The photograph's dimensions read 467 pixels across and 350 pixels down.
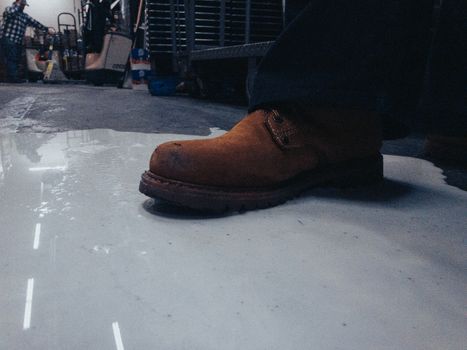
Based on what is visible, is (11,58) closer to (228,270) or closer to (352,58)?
(352,58)

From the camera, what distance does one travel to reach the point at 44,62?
8469 millimetres

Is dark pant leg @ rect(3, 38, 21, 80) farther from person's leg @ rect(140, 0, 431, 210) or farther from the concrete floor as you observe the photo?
person's leg @ rect(140, 0, 431, 210)

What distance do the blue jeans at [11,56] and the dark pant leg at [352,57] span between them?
789 cm

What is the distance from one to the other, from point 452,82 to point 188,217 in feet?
2.81

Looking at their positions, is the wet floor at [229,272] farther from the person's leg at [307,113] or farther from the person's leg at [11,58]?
the person's leg at [11,58]

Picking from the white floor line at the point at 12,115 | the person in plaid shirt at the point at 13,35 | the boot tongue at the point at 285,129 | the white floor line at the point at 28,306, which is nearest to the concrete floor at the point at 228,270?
the white floor line at the point at 28,306

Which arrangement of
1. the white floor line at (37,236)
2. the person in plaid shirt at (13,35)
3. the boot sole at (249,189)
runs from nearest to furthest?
1. the white floor line at (37,236)
2. the boot sole at (249,189)
3. the person in plaid shirt at (13,35)

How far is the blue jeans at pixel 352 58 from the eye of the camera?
0.70 m

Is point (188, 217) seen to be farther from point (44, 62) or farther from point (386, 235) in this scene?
point (44, 62)

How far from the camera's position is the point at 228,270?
471 millimetres

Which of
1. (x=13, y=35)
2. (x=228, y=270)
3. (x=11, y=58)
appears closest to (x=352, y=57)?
(x=228, y=270)

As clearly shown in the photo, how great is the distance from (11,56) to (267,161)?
27.2ft

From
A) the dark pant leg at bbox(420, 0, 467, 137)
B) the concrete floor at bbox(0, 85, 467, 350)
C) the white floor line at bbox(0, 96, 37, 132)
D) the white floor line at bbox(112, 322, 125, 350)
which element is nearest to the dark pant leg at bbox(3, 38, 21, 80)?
the white floor line at bbox(0, 96, 37, 132)

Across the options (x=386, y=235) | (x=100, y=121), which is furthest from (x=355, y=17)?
(x=100, y=121)
